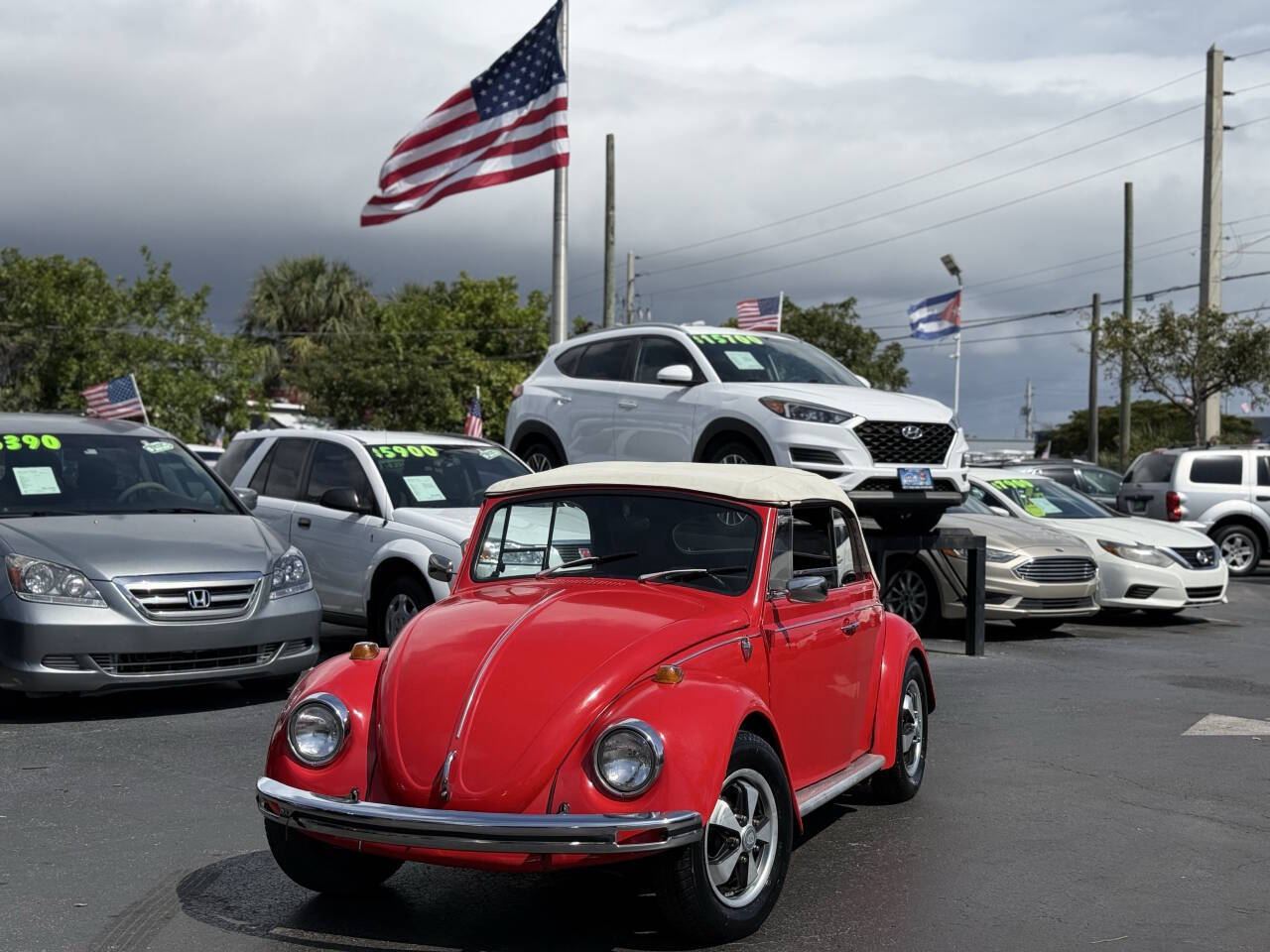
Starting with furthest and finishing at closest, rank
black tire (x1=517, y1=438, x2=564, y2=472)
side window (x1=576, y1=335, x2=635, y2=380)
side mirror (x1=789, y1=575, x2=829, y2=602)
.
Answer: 1. black tire (x1=517, y1=438, x2=564, y2=472)
2. side window (x1=576, y1=335, x2=635, y2=380)
3. side mirror (x1=789, y1=575, x2=829, y2=602)

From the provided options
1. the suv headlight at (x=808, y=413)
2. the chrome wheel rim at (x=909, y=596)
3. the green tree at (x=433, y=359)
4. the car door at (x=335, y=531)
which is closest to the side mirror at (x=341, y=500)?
the car door at (x=335, y=531)

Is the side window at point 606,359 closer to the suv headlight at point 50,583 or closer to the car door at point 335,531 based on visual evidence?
the car door at point 335,531

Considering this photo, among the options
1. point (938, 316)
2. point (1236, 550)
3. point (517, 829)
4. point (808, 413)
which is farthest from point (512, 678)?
point (938, 316)

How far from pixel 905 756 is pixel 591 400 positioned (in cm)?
680

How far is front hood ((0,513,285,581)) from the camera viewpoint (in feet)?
28.1

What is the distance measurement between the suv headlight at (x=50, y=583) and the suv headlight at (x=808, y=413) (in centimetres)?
518

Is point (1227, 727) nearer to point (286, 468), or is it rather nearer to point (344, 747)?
point (344, 747)

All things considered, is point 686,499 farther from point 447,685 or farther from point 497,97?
point 497,97

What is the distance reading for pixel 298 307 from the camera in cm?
5478

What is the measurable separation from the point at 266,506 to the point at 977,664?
5916 mm

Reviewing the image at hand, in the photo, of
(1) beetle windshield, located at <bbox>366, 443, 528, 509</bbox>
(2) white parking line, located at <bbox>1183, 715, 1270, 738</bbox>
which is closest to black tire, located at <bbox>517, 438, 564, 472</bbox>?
(1) beetle windshield, located at <bbox>366, 443, 528, 509</bbox>

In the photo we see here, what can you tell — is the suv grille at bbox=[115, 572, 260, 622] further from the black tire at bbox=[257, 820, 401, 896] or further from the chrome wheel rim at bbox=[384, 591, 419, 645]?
the black tire at bbox=[257, 820, 401, 896]

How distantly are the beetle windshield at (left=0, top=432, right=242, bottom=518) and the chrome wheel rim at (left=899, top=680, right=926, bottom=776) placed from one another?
200 inches

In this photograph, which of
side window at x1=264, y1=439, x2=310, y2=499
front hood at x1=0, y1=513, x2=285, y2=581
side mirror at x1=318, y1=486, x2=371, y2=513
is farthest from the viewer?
side window at x1=264, y1=439, x2=310, y2=499
